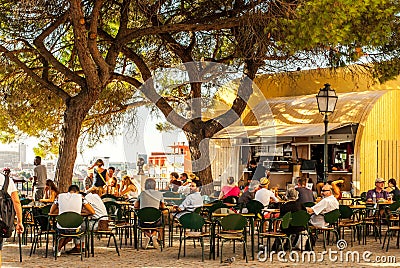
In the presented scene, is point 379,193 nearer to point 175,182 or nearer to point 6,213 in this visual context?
point 175,182

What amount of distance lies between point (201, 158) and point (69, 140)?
16.2ft

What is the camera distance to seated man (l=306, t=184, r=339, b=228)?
12.8 meters

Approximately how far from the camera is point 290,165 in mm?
23094

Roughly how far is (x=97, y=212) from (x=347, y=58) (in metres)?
6.61

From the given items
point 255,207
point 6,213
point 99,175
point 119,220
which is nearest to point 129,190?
point 99,175

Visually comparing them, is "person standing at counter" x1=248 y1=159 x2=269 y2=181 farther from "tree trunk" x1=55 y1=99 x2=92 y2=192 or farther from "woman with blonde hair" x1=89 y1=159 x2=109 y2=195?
"tree trunk" x1=55 y1=99 x2=92 y2=192

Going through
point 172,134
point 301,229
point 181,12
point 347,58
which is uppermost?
point 181,12

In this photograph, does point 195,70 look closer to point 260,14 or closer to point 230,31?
point 230,31

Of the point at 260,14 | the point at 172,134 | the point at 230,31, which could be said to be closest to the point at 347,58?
the point at 260,14

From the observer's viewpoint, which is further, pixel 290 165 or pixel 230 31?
pixel 290 165

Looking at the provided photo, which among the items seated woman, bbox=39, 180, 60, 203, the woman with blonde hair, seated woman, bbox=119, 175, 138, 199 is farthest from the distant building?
seated woman, bbox=39, 180, 60, 203

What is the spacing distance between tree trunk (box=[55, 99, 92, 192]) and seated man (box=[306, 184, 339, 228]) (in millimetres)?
5924

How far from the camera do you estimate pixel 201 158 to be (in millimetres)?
20188

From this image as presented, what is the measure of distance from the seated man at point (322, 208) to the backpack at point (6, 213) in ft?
20.2
